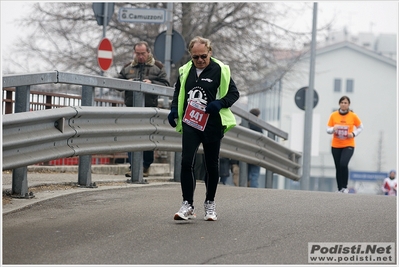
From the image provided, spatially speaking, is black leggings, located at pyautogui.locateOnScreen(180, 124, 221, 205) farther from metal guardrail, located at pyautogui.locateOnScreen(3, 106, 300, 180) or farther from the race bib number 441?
metal guardrail, located at pyautogui.locateOnScreen(3, 106, 300, 180)

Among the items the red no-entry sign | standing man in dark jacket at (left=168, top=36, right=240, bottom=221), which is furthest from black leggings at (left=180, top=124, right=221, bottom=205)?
the red no-entry sign

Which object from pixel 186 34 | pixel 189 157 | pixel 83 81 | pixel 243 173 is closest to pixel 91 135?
pixel 83 81

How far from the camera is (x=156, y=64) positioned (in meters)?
13.6

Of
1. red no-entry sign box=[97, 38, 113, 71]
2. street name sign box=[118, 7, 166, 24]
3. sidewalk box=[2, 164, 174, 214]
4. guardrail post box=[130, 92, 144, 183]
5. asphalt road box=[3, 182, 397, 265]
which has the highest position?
street name sign box=[118, 7, 166, 24]

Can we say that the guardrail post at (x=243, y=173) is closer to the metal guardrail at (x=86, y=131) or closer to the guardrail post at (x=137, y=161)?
the metal guardrail at (x=86, y=131)

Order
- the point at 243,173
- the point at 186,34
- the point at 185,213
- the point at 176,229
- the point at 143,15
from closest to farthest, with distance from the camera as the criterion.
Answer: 1. the point at 176,229
2. the point at 185,213
3. the point at 243,173
4. the point at 143,15
5. the point at 186,34

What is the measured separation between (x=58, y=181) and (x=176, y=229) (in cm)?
387

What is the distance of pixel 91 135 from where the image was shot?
1040 centimetres

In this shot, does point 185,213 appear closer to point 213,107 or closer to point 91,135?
point 213,107

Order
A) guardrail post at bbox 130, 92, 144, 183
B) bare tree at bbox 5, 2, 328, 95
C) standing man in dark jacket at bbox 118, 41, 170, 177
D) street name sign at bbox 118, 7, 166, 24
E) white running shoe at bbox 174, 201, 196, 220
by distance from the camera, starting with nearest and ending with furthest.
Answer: white running shoe at bbox 174, 201, 196, 220, guardrail post at bbox 130, 92, 144, 183, standing man in dark jacket at bbox 118, 41, 170, 177, street name sign at bbox 118, 7, 166, 24, bare tree at bbox 5, 2, 328, 95

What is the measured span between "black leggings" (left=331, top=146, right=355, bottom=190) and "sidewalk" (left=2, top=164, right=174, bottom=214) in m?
2.77

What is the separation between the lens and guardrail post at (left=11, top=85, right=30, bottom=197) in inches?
363

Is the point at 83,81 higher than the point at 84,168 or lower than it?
higher

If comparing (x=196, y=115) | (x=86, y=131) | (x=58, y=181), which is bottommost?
(x=58, y=181)
